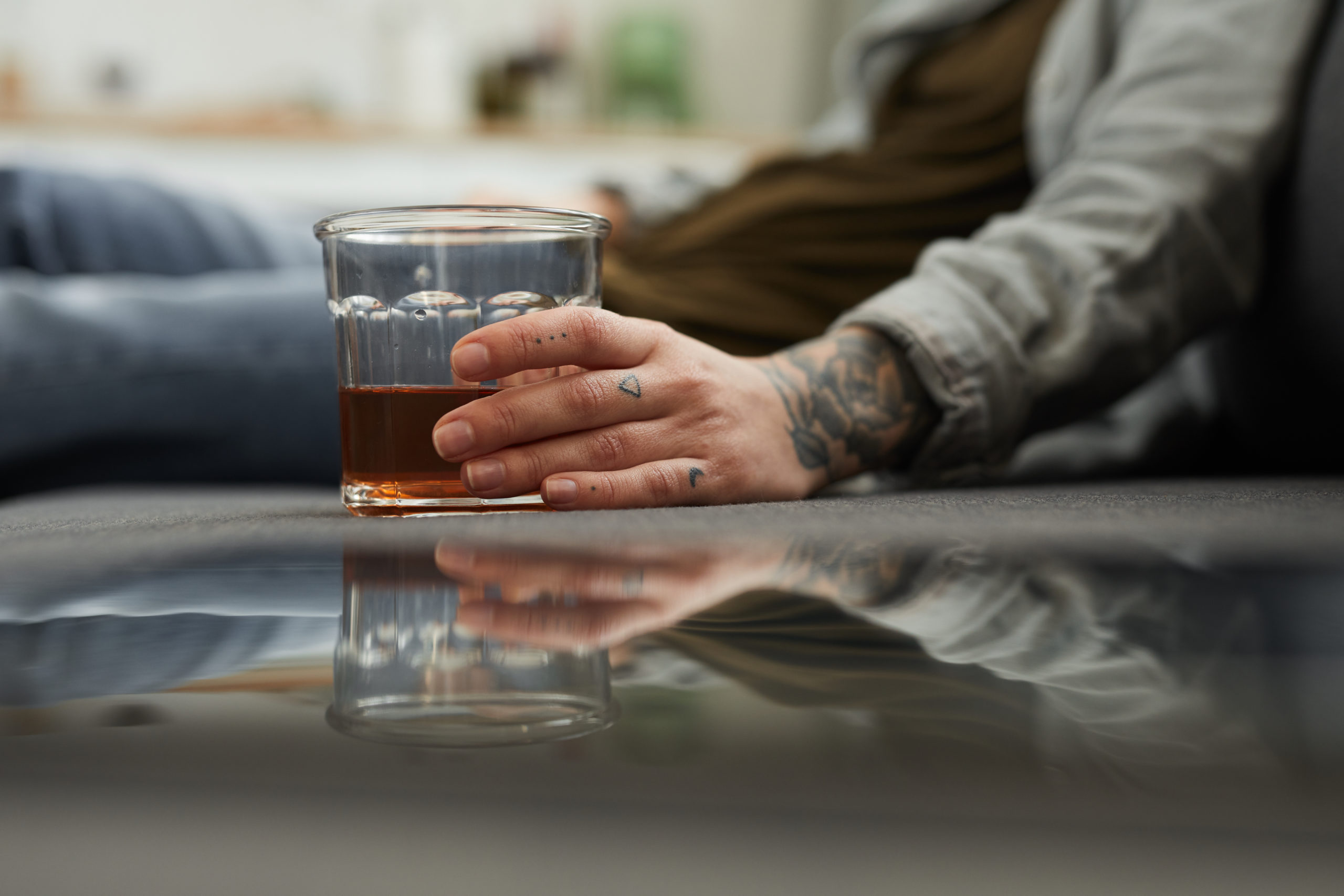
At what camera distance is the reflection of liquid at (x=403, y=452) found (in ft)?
1.57

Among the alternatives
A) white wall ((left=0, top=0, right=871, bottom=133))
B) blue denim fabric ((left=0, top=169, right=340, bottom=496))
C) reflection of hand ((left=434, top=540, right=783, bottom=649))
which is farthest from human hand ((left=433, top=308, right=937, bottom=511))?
white wall ((left=0, top=0, right=871, bottom=133))

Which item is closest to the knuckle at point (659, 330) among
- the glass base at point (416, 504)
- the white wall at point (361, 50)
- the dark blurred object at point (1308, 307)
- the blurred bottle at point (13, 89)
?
the glass base at point (416, 504)

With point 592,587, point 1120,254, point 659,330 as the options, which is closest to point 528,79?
point 1120,254

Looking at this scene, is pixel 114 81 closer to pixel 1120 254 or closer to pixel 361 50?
pixel 361 50

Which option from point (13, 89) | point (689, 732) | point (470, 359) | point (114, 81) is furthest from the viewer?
point (114, 81)

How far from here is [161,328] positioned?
79 cm

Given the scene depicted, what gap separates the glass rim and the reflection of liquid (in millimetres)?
75

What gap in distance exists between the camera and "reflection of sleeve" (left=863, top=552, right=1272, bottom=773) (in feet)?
0.44

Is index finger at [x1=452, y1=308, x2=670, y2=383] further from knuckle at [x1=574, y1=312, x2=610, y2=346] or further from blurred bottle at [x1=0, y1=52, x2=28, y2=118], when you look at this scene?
blurred bottle at [x1=0, y1=52, x2=28, y2=118]

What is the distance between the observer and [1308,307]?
733 mm

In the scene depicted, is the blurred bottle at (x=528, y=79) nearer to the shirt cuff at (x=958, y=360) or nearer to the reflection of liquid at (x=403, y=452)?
the shirt cuff at (x=958, y=360)

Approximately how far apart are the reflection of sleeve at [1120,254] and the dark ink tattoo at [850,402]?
0.01 metres

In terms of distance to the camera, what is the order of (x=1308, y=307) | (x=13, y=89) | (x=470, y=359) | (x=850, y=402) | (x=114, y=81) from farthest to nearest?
(x=114, y=81), (x=13, y=89), (x=1308, y=307), (x=850, y=402), (x=470, y=359)

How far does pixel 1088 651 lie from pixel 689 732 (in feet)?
0.27
